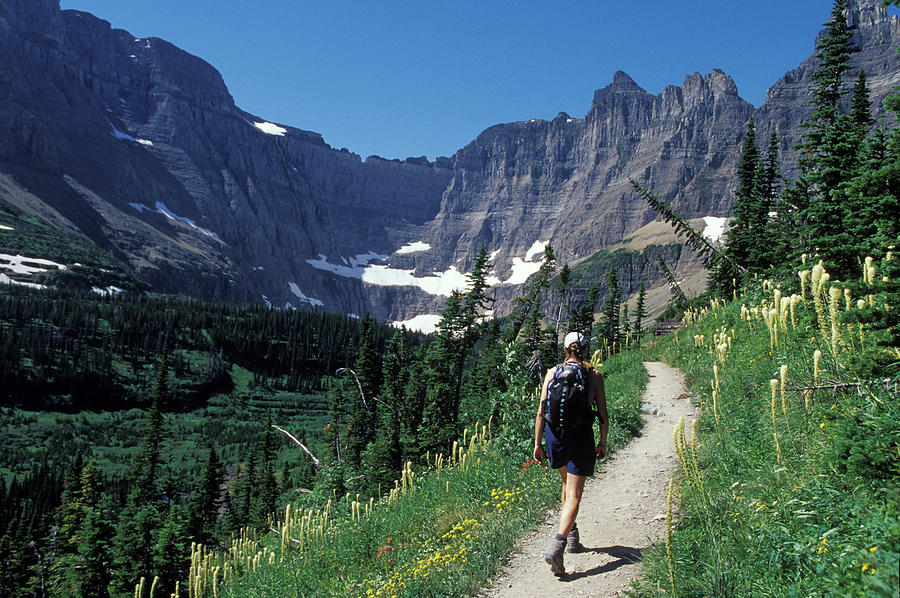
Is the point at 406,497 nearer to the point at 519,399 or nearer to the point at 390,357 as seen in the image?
the point at 519,399

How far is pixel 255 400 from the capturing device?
148000 mm

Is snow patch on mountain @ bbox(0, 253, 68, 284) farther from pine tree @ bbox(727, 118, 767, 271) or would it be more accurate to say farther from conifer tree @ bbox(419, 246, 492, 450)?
pine tree @ bbox(727, 118, 767, 271)

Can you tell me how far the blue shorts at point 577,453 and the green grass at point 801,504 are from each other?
1.03 m

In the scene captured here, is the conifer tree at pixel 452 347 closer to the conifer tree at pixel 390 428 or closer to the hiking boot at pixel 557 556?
the conifer tree at pixel 390 428

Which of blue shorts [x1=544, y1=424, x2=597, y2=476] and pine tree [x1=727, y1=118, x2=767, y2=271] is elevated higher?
pine tree [x1=727, y1=118, x2=767, y2=271]

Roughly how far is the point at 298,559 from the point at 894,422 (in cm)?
904

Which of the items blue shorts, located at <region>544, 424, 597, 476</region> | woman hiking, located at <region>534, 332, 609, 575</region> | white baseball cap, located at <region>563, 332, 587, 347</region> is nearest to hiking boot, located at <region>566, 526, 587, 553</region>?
woman hiking, located at <region>534, 332, 609, 575</region>

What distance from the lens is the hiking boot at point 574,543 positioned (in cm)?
600

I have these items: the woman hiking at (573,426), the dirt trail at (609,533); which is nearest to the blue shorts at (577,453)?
the woman hiking at (573,426)

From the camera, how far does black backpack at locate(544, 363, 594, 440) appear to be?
5945 millimetres

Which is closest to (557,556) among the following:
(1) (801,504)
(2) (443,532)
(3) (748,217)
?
(1) (801,504)

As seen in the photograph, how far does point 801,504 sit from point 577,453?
211cm

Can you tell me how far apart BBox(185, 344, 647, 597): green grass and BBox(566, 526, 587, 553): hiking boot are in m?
0.76

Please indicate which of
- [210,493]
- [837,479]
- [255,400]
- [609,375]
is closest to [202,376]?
[255,400]
